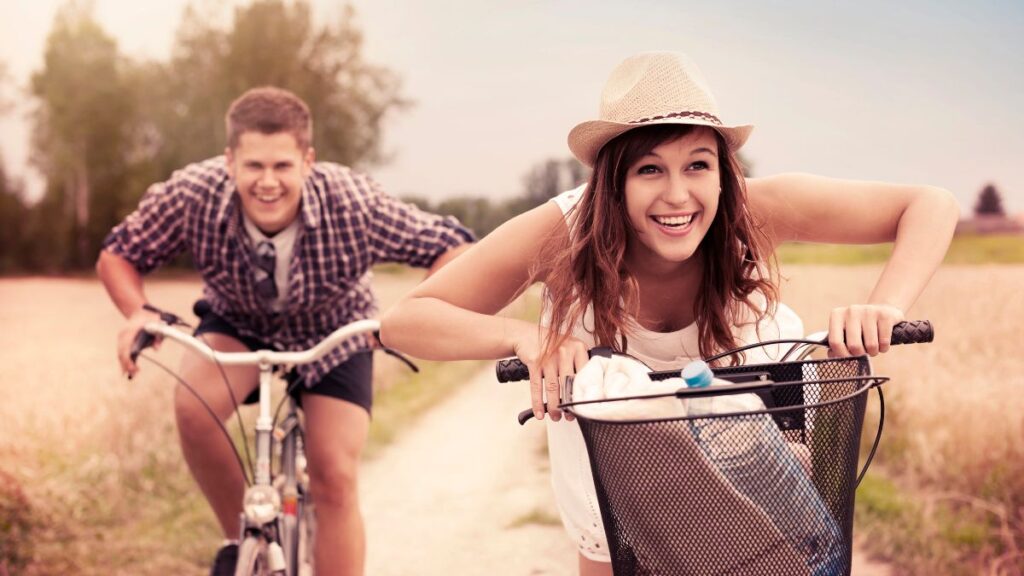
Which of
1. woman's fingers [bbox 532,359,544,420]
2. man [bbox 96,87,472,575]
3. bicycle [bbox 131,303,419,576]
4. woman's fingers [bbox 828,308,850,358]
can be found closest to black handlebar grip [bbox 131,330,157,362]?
bicycle [bbox 131,303,419,576]

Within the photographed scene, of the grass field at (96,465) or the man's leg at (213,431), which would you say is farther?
the grass field at (96,465)

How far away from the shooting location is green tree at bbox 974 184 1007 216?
26.6 ft

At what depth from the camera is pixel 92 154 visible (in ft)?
50.1

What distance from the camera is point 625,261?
8.87 feet

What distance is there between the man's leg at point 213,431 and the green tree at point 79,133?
10011 millimetres

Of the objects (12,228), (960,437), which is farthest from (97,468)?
(12,228)

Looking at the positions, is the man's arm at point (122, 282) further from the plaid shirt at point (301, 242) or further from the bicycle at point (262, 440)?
the bicycle at point (262, 440)

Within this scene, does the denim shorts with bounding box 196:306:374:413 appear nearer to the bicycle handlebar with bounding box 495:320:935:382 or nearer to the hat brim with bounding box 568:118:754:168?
the hat brim with bounding box 568:118:754:168

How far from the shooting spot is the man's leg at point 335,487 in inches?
155

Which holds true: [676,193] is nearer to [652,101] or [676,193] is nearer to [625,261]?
[652,101]

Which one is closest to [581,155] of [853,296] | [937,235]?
[937,235]

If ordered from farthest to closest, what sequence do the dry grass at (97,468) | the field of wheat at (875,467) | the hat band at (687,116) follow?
the dry grass at (97,468) < the field of wheat at (875,467) < the hat band at (687,116)

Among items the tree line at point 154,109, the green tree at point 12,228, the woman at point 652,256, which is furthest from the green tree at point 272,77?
the woman at point 652,256

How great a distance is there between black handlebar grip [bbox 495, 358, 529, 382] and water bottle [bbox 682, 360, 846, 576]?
0.47 m
